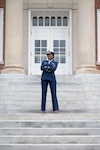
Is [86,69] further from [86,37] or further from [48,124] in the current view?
[48,124]

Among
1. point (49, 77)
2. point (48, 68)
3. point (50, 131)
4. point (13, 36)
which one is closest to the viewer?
point (50, 131)

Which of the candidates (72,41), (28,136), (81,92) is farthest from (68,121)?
Result: (72,41)

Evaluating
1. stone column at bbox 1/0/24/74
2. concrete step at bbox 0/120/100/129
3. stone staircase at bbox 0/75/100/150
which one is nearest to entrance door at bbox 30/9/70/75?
stone column at bbox 1/0/24/74

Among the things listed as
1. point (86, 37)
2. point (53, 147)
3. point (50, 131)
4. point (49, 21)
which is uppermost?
point (49, 21)

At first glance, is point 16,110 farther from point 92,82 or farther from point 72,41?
point 72,41

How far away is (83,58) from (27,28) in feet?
12.1

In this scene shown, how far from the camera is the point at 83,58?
52.9 ft

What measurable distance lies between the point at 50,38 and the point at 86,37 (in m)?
3.03

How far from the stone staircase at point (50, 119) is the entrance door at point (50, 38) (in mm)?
4708

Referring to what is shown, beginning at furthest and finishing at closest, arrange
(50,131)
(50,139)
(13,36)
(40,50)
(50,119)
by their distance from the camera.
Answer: (40,50) < (13,36) < (50,119) < (50,131) < (50,139)

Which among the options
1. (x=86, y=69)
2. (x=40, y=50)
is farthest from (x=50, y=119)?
(x=40, y=50)

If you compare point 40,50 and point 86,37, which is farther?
point 40,50

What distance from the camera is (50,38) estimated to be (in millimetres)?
18828

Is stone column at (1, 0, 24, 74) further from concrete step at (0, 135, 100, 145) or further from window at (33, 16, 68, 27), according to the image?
concrete step at (0, 135, 100, 145)
